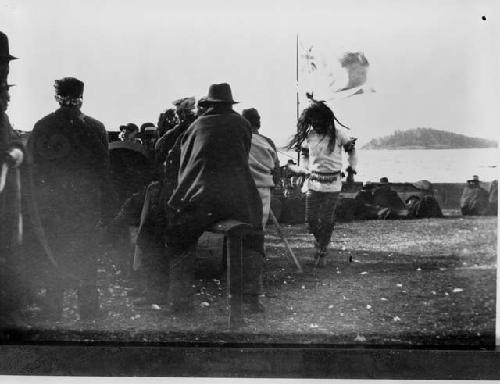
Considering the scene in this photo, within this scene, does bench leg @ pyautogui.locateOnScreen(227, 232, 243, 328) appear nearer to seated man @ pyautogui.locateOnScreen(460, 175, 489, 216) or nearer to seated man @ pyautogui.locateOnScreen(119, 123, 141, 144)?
seated man @ pyautogui.locateOnScreen(119, 123, 141, 144)

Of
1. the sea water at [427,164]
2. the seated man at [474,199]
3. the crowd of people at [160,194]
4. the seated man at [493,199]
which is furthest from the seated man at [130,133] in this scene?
the seated man at [493,199]

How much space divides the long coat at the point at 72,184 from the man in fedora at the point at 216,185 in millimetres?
477

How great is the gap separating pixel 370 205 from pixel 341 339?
0.75 metres

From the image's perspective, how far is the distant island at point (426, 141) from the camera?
4090 millimetres

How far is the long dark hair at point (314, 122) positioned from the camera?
4211 millimetres

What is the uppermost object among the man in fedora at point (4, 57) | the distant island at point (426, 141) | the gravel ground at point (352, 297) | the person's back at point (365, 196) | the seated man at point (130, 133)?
the man in fedora at point (4, 57)

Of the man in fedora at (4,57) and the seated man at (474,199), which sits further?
the man in fedora at (4,57)

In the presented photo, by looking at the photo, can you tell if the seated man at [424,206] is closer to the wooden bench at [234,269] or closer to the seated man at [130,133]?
the wooden bench at [234,269]

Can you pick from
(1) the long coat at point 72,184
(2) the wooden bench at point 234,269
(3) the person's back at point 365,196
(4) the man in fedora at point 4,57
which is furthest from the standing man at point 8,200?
(3) the person's back at point 365,196

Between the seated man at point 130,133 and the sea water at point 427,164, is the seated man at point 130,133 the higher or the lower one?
the higher one

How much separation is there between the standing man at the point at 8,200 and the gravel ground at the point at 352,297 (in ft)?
0.68

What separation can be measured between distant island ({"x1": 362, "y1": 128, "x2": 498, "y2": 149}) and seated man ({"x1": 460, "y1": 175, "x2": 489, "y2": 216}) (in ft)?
0.62

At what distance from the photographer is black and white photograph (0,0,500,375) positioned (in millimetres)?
4121

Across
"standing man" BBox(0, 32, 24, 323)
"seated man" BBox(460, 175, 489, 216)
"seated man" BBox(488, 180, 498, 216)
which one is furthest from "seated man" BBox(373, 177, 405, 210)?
"standing man" BBox(0, 32, 24, 323)
